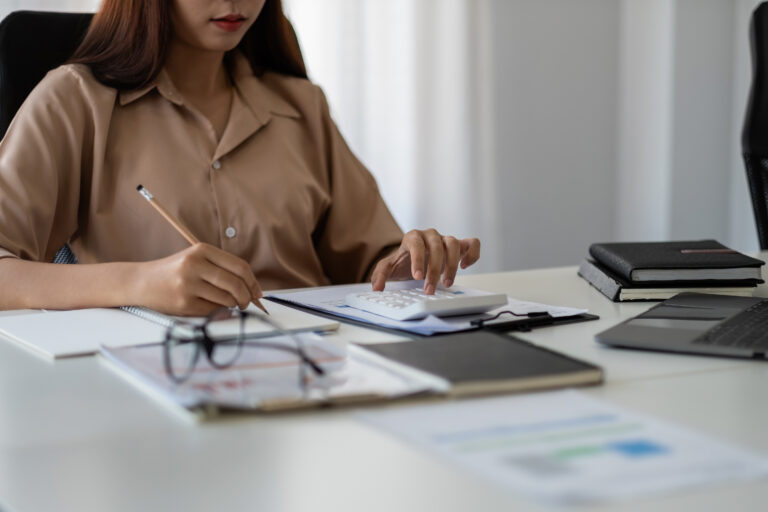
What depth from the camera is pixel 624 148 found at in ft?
11.2

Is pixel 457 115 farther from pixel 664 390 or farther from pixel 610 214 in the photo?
pixel 664 390

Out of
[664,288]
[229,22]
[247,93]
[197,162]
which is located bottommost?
[664,288]

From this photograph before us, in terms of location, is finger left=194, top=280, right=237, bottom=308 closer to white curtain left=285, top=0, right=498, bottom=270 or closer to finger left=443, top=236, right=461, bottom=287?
finger left=443, top=236, right=461, bottom=287

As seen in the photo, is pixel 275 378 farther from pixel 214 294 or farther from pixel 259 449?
pixel 214 294

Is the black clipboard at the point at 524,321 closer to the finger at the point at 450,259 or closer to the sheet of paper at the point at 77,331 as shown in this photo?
the finger at the point at 450,259

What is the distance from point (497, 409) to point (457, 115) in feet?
7.76

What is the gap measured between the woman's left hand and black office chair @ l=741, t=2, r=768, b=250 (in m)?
0.76

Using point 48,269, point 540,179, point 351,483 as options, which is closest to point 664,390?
point 351,483

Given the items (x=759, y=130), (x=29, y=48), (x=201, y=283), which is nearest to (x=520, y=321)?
(x=201, y=283)

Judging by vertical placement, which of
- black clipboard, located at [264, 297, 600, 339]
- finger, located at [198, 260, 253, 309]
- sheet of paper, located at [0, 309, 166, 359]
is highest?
finger, located at [198, 260, 253, 309]

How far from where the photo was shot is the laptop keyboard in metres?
0.87

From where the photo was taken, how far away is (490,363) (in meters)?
0.77

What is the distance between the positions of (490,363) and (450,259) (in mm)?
436

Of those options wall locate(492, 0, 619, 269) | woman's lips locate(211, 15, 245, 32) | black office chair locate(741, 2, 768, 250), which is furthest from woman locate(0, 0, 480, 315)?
wall locate(492, 0, 619, 269)
